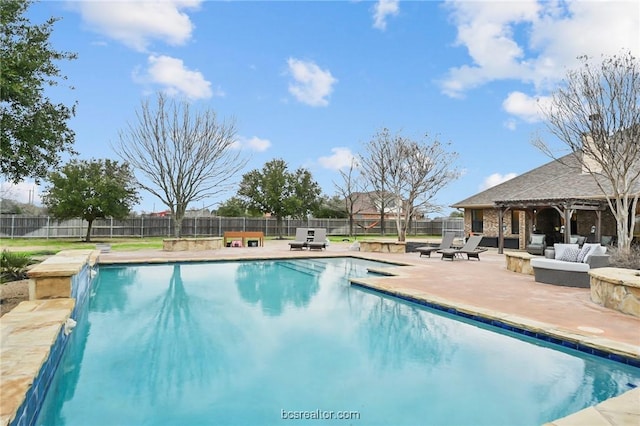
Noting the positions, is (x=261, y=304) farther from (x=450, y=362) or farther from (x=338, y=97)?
(x=338, y=97)

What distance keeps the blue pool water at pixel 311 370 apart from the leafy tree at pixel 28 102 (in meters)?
3.70

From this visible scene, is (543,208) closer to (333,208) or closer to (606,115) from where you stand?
(606,115)

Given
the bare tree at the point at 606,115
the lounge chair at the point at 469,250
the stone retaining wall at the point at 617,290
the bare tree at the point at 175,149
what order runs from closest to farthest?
1. the stone retaining wall at the point at 617,290
2. the bare tree at the point at 606,115
3. the lounge chair at the point at 469,250
4. the bare tree at the point at 175,149

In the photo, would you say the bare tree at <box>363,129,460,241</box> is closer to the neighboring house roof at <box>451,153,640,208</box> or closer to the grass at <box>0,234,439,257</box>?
the neighboring house roof at <box>451,153,640,208</box>

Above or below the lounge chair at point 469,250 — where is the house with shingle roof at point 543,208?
above

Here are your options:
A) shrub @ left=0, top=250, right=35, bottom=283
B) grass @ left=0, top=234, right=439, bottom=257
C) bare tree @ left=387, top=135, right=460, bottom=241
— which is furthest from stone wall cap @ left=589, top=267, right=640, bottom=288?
bare tree @ left=387, top=135, right=460, bottom=241

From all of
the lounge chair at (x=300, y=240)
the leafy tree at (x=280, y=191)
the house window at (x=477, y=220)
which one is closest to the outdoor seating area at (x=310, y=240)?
the lounge chair at (x=300, y=240)

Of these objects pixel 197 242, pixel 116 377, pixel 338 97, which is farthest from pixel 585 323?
pixel 338 97

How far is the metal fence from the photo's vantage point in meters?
24.4

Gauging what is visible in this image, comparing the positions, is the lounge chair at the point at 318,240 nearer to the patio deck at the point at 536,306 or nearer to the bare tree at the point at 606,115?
the patio deck at the point at 536,306

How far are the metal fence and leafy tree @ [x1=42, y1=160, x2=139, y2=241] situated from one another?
2446mm

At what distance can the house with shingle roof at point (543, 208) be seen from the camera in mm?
15602

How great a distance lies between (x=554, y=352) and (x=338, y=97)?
1739 cm

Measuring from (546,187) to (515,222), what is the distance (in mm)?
2356
